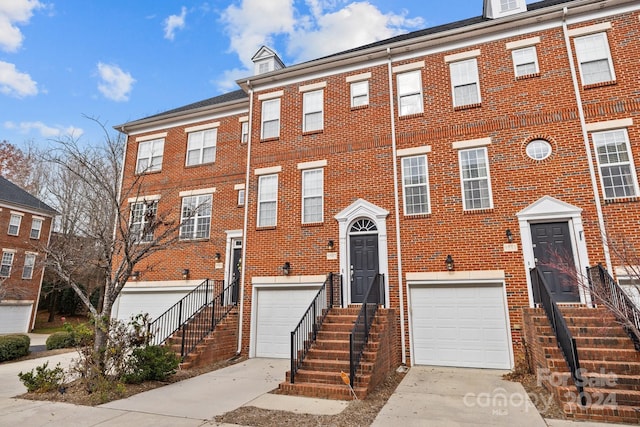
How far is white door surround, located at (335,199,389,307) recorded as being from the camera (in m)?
9.80

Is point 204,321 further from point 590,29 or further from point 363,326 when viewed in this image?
point 590,29

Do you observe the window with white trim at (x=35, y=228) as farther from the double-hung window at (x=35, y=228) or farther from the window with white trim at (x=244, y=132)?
the window with white trim at (x=244, y=132)

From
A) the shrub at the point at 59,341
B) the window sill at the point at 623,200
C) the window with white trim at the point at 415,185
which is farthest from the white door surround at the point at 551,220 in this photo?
the shrub at the point at 59,341

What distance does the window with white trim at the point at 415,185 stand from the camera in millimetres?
9922

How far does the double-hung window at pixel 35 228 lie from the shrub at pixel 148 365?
74.5 feet

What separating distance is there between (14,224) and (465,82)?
2766 centimetres

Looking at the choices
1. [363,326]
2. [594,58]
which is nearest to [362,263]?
[363,326]

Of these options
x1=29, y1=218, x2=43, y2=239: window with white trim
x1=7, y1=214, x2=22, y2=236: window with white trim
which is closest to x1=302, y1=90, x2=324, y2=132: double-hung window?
x1=7, y1=214, x2=22, y2=236: window with white trim

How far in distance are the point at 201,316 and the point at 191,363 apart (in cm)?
186

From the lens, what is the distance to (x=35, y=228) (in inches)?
965

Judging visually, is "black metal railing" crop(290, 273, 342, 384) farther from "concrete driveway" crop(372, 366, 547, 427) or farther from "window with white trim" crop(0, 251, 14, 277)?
"window with white trim" crop(0, 251, 14, 277)

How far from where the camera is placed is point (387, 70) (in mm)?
11109

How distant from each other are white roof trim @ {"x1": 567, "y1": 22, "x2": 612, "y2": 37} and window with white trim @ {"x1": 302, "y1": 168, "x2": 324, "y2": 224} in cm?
768

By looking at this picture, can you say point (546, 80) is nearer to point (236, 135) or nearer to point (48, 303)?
point (236, 135)
